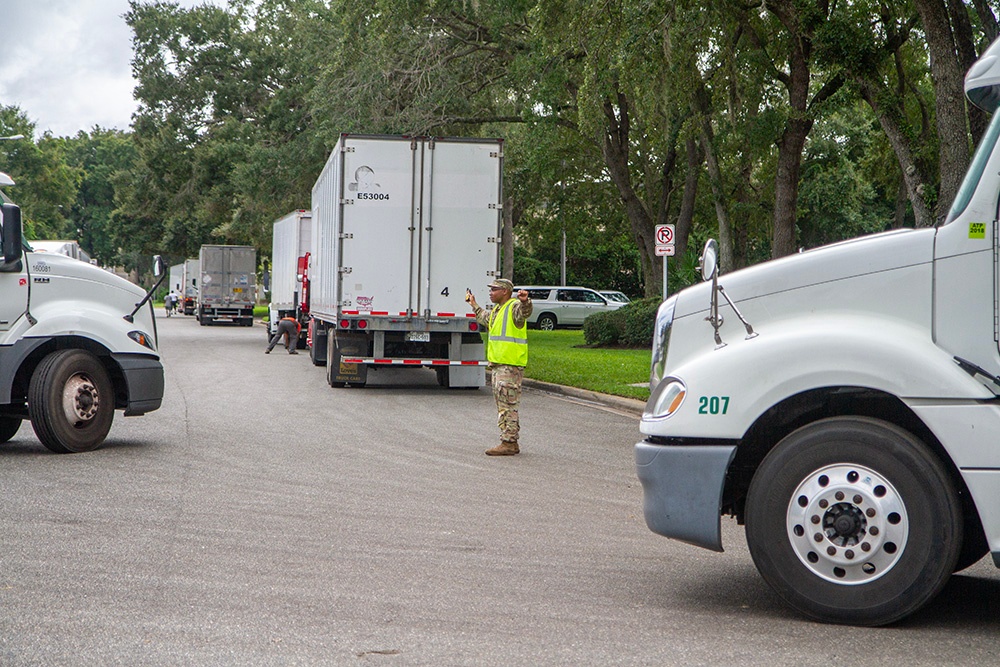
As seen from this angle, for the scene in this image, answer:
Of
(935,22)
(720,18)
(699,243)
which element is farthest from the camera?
(699,243)

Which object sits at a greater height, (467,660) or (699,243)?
(699,243)

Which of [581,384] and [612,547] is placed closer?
[612,547]

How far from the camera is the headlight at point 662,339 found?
5.95 metres

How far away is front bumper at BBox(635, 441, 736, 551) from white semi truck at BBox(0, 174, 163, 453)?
7247 mm

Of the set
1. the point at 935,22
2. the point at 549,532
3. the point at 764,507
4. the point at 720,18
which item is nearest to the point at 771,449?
the point at 764,507

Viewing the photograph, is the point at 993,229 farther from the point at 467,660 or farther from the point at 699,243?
the point at 699,243

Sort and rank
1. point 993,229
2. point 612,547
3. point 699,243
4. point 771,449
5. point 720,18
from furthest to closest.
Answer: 1. point 699,243
2. point 720,18
3. point 612,547
4. point 771,449
5. point 993,229

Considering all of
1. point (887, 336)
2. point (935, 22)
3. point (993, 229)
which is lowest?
point (887, 336)

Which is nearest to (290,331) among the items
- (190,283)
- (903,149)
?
(903,149)

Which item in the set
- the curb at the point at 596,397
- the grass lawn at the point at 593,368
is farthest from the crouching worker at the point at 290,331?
the curb at the point at 596,397

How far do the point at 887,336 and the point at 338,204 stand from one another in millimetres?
14695

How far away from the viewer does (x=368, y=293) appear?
19203 millimetres

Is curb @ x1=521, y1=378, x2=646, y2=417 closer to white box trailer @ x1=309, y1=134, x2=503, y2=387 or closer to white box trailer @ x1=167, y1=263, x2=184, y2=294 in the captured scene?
white box trailer @ x1=309, y1=134, x2=503, y2=387

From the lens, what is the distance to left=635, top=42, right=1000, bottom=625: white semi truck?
5.14 metres
